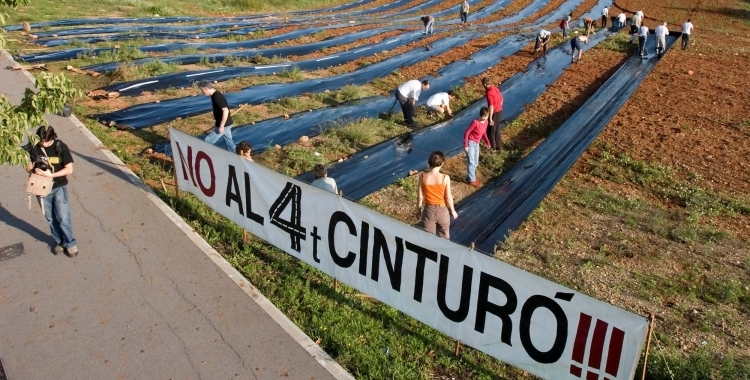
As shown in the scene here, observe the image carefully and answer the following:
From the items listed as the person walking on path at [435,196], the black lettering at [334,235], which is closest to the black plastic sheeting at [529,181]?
the person walking on path at [435,196]

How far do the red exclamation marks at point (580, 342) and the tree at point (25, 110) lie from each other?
5.01 m

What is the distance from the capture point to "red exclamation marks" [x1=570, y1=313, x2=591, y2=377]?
15.3 ft

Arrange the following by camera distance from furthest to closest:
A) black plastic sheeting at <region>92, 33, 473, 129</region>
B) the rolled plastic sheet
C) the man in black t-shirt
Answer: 1. black plastic sheeting at <region>92, 33, 473, 129</region>
2. the rolled plastic sheet
3. the man in black t-shirt

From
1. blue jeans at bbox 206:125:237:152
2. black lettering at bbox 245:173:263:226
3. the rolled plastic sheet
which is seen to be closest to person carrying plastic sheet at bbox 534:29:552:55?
the rolled plastic sheet

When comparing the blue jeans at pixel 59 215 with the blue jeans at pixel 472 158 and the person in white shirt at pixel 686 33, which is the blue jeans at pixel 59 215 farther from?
the person in white shirt at pixel 686 33

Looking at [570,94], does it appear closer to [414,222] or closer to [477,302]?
[414,222]

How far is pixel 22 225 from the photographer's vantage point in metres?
8.07

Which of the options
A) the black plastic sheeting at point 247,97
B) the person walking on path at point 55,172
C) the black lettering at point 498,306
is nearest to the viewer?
the black lettering at point 498,306

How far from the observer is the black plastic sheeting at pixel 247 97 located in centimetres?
1241

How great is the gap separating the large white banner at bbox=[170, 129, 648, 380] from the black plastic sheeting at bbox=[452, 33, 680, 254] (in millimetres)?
2471

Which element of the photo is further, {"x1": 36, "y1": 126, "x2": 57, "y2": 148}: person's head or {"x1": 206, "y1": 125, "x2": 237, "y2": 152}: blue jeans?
{"x1": 206, "y1": 125, "x2": 237, "y2": 152}: blue jeans

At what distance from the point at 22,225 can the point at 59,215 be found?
1.47 m

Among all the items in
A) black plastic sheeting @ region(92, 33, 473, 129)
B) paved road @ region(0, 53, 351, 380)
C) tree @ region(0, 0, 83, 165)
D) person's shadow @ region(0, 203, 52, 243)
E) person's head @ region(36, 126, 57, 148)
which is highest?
tree @ region(0, 0, 83, 165)

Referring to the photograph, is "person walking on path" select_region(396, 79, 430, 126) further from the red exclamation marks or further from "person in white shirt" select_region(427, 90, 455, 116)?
the red exclamation marks
